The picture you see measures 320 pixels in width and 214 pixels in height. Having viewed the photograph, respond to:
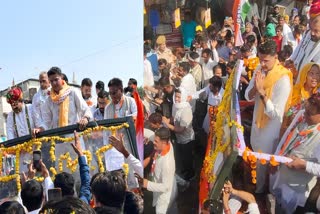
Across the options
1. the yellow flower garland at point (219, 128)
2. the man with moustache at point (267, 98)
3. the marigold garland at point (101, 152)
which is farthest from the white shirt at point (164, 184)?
the marigold garland at point (101, 152)

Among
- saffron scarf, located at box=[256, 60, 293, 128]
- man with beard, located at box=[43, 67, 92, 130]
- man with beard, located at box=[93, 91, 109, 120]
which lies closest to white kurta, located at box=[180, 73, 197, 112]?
saffron scarf, located at box=[256, 60, 293, 128]

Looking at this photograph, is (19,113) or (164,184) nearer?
(164,184)

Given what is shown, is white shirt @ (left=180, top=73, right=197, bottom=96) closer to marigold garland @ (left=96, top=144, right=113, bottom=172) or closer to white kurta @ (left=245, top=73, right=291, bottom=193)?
white kurta @ (left=245, top=73, right=291, bottom=193)

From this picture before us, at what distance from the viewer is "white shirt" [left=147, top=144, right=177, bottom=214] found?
7.43ft

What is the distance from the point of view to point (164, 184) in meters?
2.29

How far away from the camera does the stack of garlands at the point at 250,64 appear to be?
206 centimetres

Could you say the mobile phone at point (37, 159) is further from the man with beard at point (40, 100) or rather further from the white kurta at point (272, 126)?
the white kurta at point (272, 126)

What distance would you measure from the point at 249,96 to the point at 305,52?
0.30 metres

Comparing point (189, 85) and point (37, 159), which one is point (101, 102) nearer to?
point (37, 159)

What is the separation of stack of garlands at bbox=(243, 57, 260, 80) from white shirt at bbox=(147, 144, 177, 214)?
0.54 m

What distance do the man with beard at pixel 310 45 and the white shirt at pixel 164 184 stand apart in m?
0.73

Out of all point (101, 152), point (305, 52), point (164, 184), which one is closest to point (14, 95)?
point (101, 152)

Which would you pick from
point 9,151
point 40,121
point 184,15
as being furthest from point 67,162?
point 184,15

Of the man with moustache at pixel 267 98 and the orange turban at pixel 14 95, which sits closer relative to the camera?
the man with moustache at pixel 267 98
